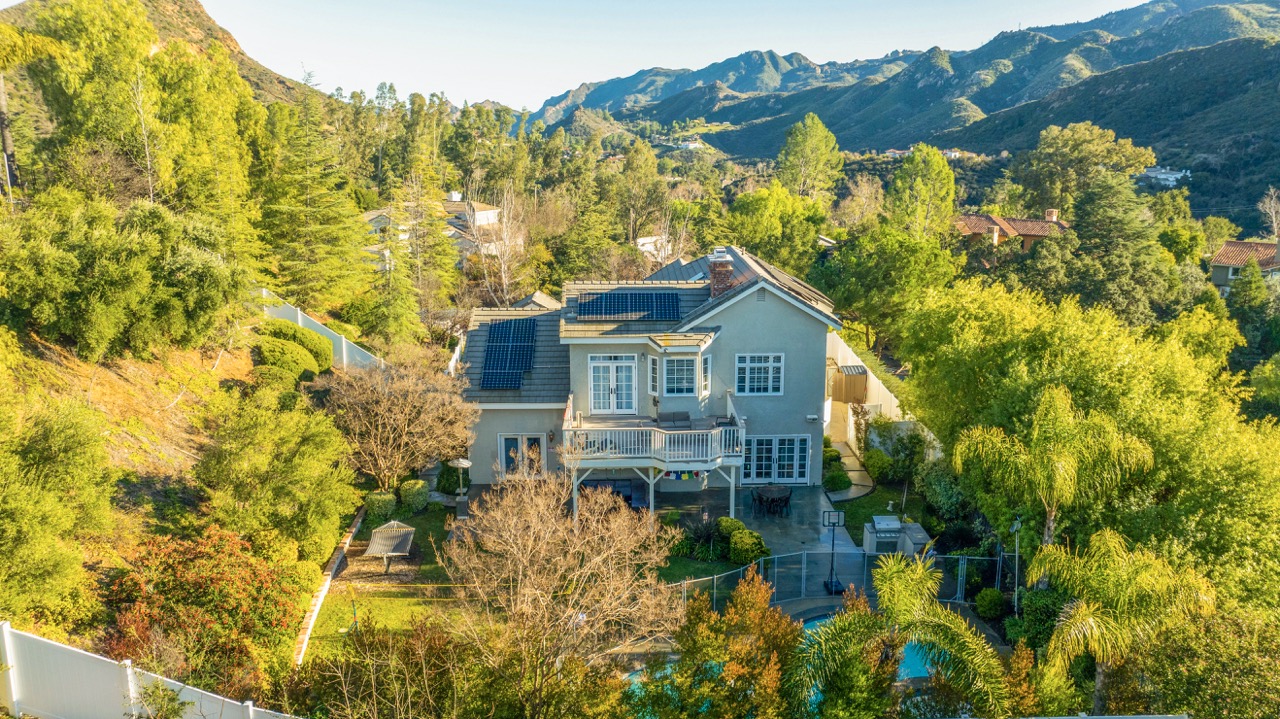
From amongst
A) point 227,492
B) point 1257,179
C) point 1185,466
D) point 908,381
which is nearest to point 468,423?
point 227,492

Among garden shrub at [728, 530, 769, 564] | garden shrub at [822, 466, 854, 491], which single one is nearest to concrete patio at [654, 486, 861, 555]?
garden shrub at [822, 466, 854, 491]

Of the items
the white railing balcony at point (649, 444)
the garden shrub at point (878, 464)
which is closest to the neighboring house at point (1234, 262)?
the garden shrub at point (878, 464)

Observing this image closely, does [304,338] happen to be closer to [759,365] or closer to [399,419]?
[399,419]

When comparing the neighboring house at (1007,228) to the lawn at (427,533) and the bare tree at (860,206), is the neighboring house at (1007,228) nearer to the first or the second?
the bare tree at (860,206)

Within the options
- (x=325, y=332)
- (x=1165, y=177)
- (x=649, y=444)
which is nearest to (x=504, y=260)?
(x=325, y=332)

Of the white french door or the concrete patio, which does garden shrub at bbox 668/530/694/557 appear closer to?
the concrete patio

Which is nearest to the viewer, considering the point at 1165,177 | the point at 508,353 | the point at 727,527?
the point at 727,527
